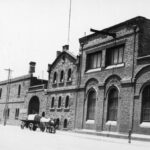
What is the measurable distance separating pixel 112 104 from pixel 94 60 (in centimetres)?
534

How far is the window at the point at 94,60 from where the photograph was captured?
3126 cm

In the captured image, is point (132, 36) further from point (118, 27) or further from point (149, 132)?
point (149, 132)

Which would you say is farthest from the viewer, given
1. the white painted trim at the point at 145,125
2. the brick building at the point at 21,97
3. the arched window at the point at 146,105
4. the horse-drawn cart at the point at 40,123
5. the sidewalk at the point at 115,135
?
the brick building at the point at 21,97

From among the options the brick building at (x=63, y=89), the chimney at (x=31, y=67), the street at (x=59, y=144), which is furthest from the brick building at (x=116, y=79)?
the chimney at (x=31, y=67)

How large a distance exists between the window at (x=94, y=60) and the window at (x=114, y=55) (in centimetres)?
131

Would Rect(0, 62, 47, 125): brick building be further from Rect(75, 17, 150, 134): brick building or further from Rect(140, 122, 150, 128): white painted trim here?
Rect(140, 122, 150, 128): white painted trim

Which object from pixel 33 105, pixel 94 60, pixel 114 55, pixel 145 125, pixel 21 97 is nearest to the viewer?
pixel 145 125

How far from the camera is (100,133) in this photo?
2870 cm

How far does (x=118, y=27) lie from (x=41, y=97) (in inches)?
646

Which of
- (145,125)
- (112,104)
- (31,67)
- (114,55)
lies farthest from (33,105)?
(145,125)

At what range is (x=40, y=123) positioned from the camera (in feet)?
108

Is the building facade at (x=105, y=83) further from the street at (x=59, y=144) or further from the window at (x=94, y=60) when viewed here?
the street at (x=59, y=144)

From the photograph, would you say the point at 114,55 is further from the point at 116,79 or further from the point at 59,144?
the point at 59,144

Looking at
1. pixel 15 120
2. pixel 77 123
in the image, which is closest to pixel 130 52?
pixel 77 123
